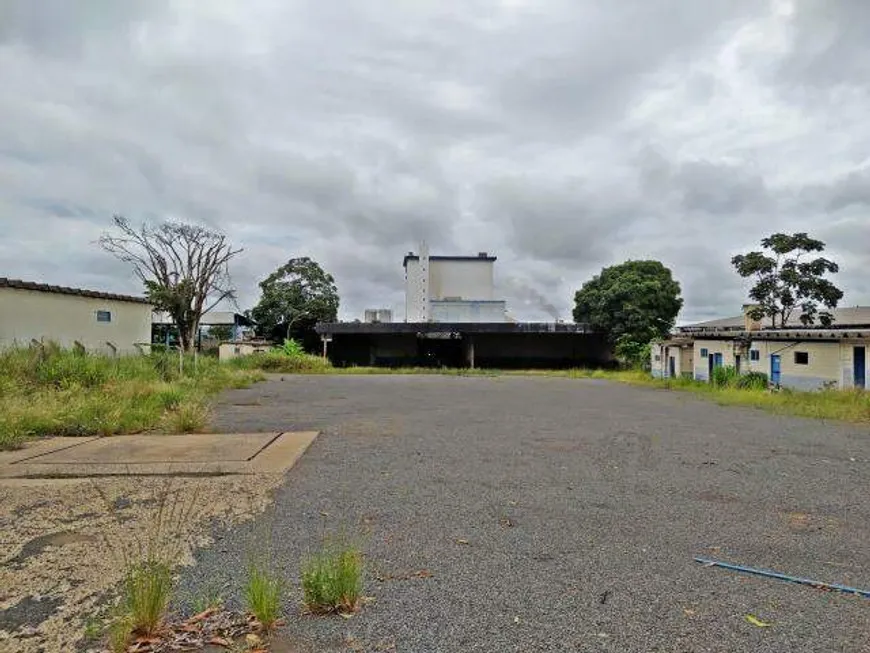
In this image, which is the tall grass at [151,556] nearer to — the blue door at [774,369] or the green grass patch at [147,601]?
the green grass patch at [147,601]

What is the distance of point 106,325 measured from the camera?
18828 millimetres

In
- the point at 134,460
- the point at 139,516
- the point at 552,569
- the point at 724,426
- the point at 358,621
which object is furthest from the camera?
the point at 724,426

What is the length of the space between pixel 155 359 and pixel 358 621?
16.1m

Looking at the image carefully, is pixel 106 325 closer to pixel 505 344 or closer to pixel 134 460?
pixel 134 460

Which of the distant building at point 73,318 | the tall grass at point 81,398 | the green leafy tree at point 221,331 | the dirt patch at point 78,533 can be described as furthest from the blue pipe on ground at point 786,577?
the green leafy tree at point 221,331

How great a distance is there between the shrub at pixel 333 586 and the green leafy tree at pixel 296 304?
3929 centimetres

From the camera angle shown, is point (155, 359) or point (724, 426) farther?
point (155, 359)

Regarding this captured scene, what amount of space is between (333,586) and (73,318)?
17.5m

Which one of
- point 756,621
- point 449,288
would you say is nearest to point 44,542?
point 756,621

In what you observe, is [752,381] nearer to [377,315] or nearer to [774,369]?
[774,369]

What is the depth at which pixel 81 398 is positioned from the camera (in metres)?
10.2

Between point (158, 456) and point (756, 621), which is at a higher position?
point (158, 456)

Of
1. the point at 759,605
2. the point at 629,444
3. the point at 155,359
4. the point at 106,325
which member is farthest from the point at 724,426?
the point at 106,325

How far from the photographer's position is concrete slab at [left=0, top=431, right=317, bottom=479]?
6.07 metres
